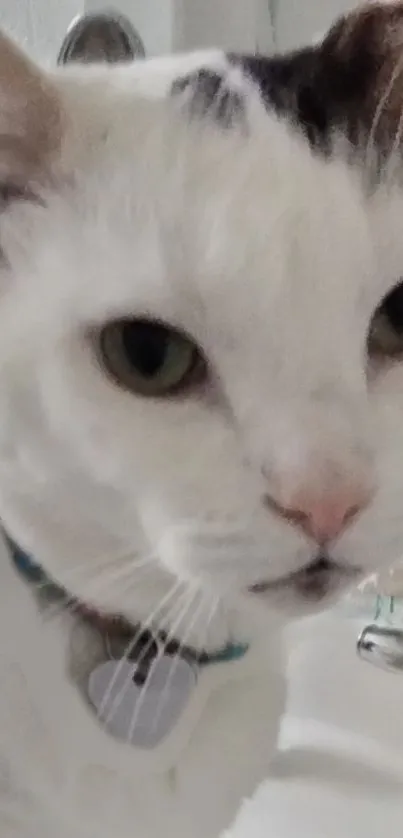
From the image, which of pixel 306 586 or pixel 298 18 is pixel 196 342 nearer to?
pixel 306 586

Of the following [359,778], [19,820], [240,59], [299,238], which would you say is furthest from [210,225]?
[359,778]

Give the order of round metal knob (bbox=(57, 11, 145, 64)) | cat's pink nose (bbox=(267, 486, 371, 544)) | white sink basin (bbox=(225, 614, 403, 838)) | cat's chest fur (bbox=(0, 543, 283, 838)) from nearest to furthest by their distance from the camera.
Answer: cat's pink nose (bbox=(267, 486, 371, 544)) → cat's chest fur (bbox=(0, 543, 283, 838)) → white sink basin (bbox=(225, 614, 403, 838)) → round metal knob (bbox=(57, 11, 145, 64))

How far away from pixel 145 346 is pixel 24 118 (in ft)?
0.36

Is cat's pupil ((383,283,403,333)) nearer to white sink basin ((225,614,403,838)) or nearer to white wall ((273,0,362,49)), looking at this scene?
white sink basin ((225,614,403,838))

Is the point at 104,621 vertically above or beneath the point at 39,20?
beneath

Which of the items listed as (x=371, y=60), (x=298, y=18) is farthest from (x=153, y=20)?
(x=371, y=60)

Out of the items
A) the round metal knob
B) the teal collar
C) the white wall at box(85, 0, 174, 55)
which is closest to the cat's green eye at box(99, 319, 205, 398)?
the teal collar

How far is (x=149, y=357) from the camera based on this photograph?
0.43 meters

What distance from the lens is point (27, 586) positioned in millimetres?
520

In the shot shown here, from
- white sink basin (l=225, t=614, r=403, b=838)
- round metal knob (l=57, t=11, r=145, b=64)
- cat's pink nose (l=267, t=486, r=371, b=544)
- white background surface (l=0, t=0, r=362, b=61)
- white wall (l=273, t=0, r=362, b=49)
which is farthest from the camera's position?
white wall (l=273, t=0, r=362, b=49)

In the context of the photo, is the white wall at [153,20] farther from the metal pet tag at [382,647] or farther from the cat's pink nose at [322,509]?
the cat's pink nose at [322,509]

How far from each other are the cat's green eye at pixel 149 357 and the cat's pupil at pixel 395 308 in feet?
0.31

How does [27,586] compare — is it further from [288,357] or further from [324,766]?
[324,766]

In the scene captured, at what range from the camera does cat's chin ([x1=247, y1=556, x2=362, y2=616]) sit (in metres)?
0.43
